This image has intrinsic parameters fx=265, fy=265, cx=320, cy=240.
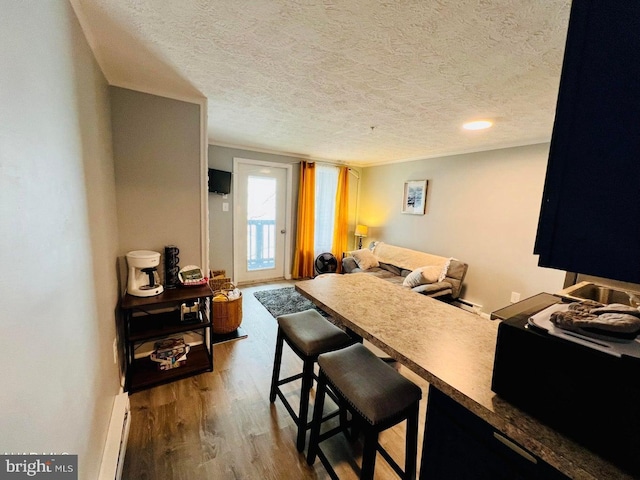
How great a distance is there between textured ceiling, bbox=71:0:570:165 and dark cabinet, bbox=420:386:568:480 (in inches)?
60.4

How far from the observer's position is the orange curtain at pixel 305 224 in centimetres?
471

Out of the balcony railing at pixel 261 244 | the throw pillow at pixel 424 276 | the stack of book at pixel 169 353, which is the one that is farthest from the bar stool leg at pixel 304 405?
the balcony railing at pixel 261 244

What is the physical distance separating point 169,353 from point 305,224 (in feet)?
10.2

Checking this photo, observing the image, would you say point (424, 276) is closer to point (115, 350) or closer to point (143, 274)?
point (143, 274)

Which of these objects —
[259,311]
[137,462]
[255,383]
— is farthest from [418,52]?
[259,311]

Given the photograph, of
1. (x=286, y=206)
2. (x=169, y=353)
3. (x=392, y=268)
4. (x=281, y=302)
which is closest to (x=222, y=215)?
(x=286, y=206)

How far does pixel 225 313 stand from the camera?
8.89 ft

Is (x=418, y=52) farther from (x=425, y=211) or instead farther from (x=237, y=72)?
(x=425, y=211)

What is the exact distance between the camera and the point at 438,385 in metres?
0.85

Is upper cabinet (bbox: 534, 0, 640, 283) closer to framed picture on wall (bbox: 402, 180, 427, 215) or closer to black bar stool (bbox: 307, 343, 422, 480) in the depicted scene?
black bar stool (bbox: 307, 343, 422, 480)

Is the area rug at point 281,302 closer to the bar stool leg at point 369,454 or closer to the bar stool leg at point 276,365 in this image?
the bar stool leg at point 276,365

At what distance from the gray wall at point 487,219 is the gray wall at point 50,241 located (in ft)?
12.8

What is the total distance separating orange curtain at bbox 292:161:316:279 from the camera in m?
4.71

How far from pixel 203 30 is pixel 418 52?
110 cm
